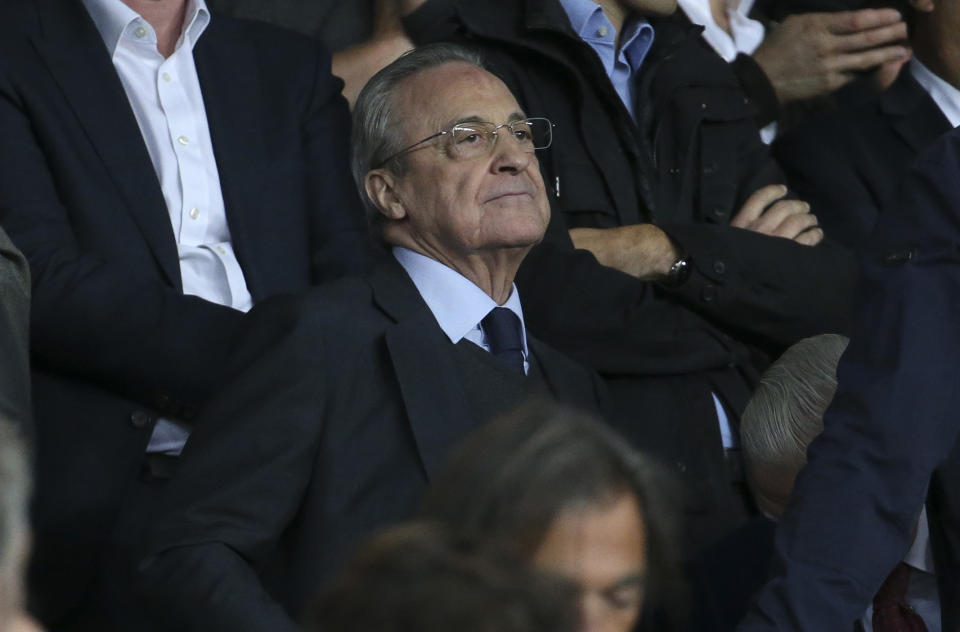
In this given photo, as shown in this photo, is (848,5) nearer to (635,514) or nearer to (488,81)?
(488,81)

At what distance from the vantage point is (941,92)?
13.1 feet

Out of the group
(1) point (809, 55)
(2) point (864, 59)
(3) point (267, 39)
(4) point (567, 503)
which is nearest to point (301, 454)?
(4) point (567, 503)

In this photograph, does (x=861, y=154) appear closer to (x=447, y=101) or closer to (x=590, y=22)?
(x=590, y=22)

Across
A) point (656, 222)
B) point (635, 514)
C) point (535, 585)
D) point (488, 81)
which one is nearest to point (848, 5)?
point (656, 222)

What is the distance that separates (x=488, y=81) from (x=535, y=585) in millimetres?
1956


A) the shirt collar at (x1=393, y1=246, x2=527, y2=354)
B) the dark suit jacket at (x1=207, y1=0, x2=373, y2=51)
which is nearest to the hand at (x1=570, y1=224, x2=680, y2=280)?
the shirt collar at (x1=393, y1=246, x2=527, y2=354)

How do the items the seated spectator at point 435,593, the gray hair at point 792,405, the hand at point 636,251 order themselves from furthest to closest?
the hand at point 636,251
the gray hair at point 792,405
the seated spectator at point 435,593

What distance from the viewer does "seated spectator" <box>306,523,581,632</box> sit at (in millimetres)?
1235

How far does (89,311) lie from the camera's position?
2.86m

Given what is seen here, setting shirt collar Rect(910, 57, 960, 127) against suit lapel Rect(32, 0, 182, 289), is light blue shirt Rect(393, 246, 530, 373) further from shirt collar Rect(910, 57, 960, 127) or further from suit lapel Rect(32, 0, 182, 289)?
shirt collar Rect(910, 57, 960, 127)

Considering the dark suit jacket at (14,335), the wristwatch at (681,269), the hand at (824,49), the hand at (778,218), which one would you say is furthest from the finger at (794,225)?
the dark suit jacket at (14,335)

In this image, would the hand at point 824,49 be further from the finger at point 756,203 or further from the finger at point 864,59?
the finger at point 756,203

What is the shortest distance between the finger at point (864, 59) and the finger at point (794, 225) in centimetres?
83

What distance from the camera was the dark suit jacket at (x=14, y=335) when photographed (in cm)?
247
